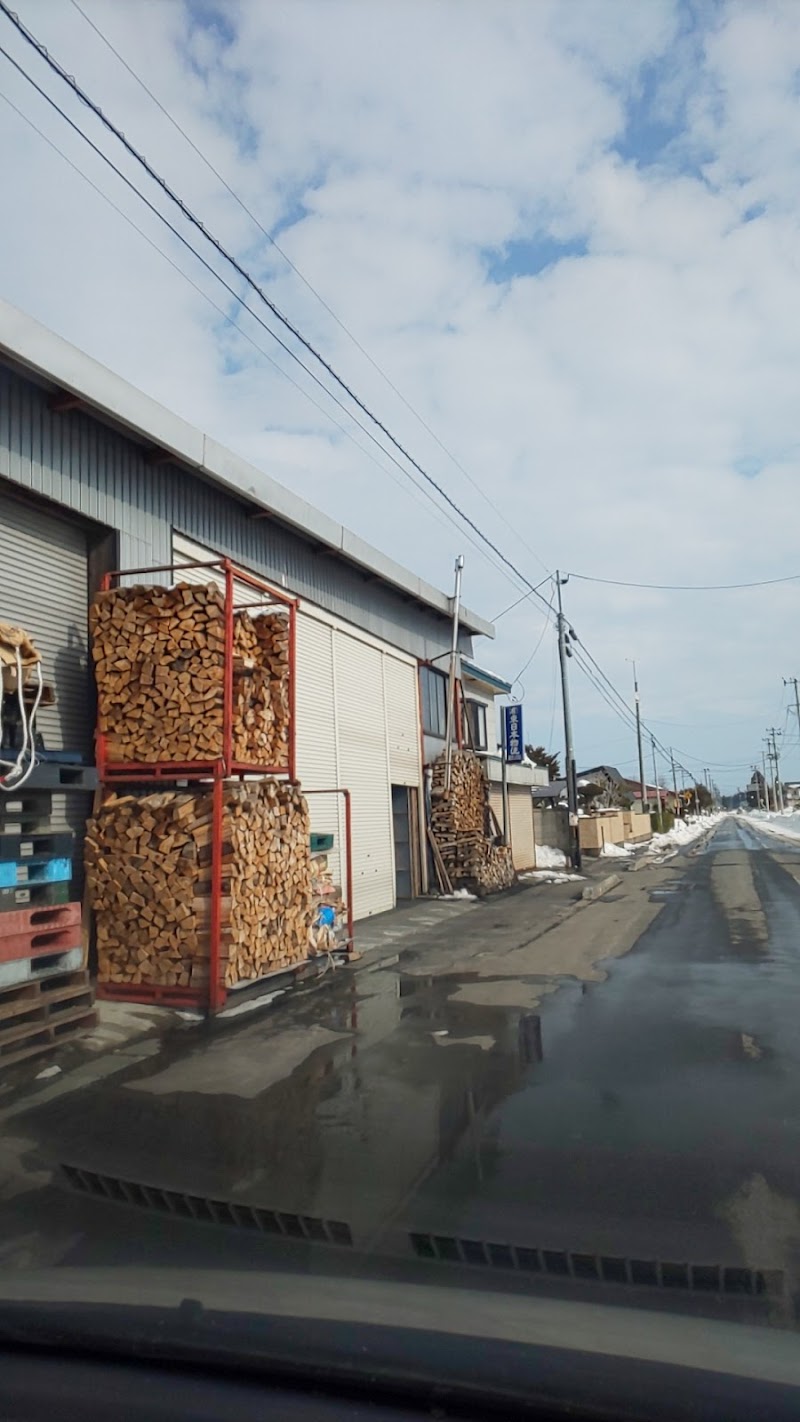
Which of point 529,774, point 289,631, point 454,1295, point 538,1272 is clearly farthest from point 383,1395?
point 529,774

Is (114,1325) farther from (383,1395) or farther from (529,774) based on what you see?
(529,774)

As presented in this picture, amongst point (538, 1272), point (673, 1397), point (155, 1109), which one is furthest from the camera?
point (155, 1109)

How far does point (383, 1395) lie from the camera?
227cm

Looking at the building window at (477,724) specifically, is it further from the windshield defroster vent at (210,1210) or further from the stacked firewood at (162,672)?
the windshield defroster vent at (210,1210)

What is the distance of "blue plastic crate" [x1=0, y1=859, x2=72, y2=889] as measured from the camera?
27.2 feet

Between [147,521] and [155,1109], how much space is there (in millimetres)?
7341

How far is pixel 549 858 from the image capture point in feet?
117

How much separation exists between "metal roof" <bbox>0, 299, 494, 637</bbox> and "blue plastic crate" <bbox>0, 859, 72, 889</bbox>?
4.67 meters

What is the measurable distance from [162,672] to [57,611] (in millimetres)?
1444

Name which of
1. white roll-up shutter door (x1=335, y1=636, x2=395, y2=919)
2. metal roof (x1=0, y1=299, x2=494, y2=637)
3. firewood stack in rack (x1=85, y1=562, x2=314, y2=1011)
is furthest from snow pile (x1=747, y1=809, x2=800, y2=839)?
firewood stack in rack (x1=85, y1=562, x2=314, y2=1011)

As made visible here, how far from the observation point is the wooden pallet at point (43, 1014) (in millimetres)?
8000

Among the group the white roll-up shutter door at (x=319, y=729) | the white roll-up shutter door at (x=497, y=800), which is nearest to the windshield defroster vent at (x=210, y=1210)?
the white roll-up shutter door at (x=319, y=729)

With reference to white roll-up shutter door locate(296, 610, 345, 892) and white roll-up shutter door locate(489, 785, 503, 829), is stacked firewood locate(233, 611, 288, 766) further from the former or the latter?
white roll-up shutter door locate(489, 785, 503, 829)

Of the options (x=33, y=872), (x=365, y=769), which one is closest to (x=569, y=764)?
(x=365, y=769)
